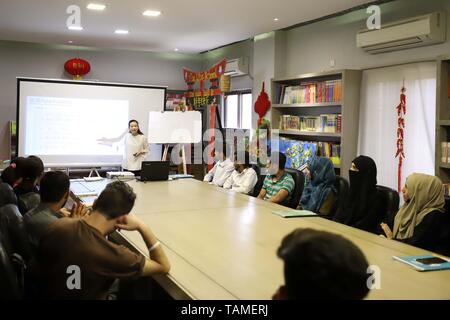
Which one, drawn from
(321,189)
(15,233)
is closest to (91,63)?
(321,189)

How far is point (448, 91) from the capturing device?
406 centimetres

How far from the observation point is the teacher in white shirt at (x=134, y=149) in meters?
6.43

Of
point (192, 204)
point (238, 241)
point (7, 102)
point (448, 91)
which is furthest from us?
point (7, 102)

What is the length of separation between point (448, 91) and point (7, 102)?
6784 mm

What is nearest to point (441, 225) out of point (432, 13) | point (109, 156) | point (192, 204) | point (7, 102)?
point (192, 204)

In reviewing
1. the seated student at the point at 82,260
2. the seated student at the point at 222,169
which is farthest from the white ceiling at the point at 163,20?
the seated student at the point at 82,260

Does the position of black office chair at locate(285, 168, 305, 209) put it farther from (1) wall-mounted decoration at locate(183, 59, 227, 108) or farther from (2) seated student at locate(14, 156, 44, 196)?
(1) wall-mounted decoration at locate(183, 59, 227, 108)

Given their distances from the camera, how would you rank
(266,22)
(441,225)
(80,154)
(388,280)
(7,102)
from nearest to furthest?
(388,280) < (441,225) < (266,22) < (80,154) < (7,102)

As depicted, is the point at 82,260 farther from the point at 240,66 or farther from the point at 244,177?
the point at 240,66

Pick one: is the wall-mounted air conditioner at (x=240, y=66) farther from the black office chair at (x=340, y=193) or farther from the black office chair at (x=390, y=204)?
the black office chair at (x=390, y=204)

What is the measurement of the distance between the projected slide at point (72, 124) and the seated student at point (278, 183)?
3607mm

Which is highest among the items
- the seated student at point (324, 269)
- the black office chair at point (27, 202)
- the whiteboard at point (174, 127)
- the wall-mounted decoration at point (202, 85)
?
the wall-mounted decoration at point (202, 85)

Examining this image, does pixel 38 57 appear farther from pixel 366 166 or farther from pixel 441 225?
pixel 441 225

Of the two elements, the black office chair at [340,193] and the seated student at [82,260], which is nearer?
the seated student at [82,260]
